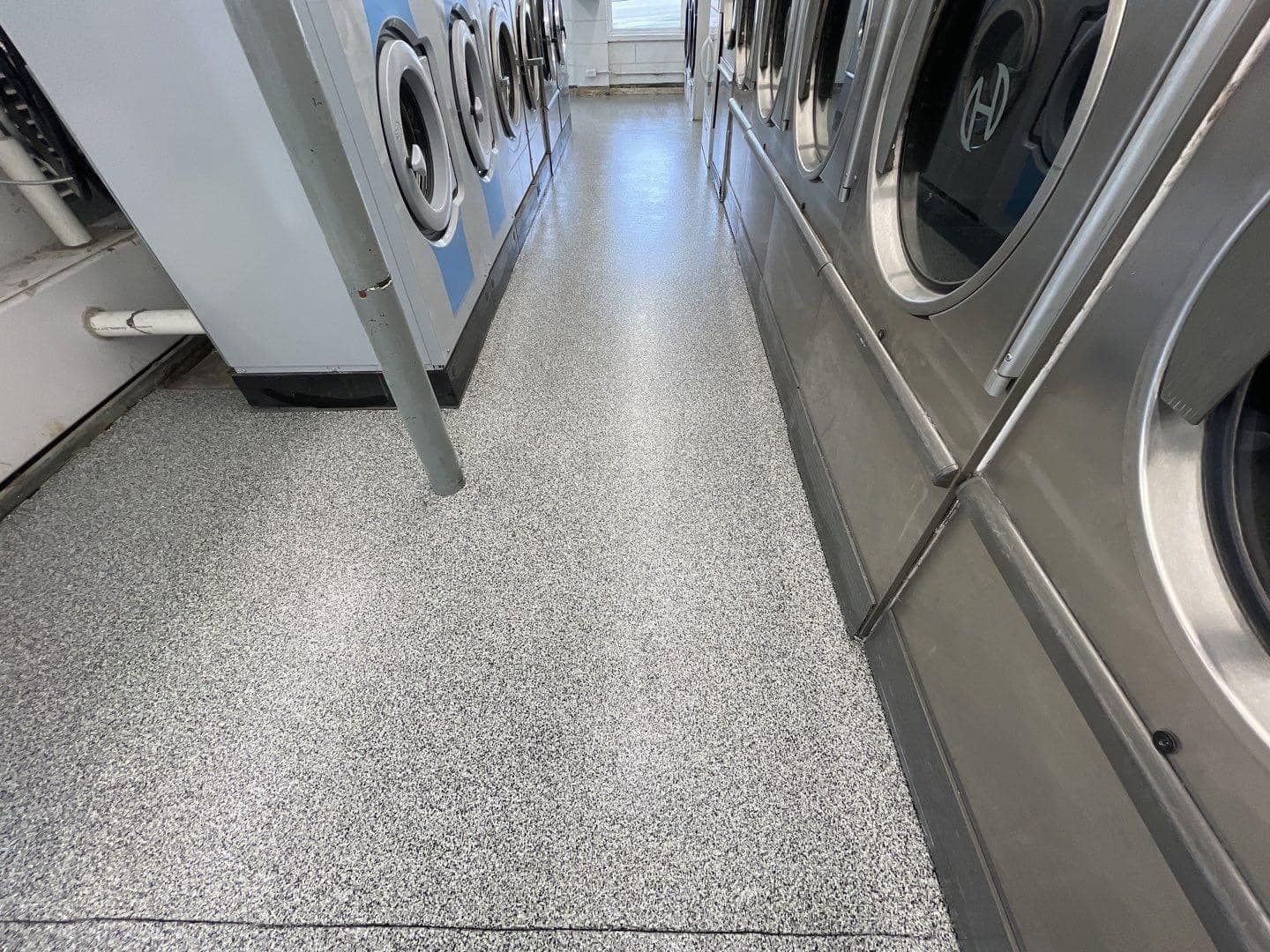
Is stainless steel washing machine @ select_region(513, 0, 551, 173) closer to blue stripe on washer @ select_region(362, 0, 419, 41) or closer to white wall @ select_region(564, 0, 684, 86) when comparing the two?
blue stripe on washer @ select_region(362, 0, 419, 41)

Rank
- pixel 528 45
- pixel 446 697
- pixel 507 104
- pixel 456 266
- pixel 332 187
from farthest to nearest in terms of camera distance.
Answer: pixel 528 45 → pixel 507 104 → pixel 456 266 → pixel 446 697 → pixel 332 187

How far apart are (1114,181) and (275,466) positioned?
191 cm

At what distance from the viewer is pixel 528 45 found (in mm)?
3242

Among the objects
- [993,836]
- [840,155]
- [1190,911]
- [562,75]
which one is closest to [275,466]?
[840,155]

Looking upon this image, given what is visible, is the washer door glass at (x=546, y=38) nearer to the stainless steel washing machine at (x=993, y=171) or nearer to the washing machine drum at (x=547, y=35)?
the washing machine drum at (x=547, y=35)

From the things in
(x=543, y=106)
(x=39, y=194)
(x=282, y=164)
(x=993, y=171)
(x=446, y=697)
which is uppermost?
(x=993, y=171)

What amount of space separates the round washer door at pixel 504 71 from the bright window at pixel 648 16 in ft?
15.0

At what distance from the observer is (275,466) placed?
1.63 metres

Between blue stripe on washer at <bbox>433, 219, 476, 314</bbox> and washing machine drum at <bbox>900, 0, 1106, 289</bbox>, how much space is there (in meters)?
1.35

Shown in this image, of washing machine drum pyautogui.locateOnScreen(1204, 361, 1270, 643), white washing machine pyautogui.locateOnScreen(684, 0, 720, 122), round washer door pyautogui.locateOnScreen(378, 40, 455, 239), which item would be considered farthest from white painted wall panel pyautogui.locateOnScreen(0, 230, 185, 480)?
white washing machine pyautogui.locateOnScreen(684, 0, 720, 122)

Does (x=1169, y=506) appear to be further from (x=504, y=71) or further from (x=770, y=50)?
(x=504, y=71)

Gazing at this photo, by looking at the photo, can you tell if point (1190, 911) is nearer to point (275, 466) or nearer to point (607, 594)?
point (607, 594)

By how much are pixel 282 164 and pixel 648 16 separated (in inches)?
274

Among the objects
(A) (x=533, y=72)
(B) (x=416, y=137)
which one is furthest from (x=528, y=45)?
(B) (x=416, y=137)
